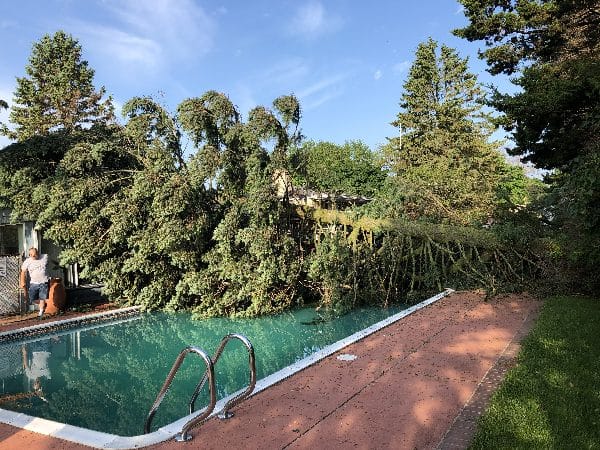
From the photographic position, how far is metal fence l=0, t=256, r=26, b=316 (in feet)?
39.6

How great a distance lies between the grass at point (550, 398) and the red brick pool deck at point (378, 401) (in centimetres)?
21

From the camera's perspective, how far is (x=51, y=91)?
33094mm

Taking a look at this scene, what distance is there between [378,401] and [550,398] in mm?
1763

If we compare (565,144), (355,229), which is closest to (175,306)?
(355,229)

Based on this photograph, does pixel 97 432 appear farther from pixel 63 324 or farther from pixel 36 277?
pixel 36 277

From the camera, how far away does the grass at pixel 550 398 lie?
3963 millimetres

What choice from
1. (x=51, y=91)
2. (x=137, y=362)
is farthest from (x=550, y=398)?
(x=51, y=91)

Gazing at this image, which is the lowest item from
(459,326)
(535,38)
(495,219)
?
(459,326)

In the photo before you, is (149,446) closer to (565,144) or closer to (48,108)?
(565,144)

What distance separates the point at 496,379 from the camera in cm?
571

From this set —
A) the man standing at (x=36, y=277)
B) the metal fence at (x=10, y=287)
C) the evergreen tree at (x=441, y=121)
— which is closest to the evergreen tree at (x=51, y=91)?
the evergreen tree at (x=441, y=121)

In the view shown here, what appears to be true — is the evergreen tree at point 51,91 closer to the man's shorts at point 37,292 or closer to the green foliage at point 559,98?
the man's shorts at point 37,292

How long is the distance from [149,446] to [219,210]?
8.91 metres

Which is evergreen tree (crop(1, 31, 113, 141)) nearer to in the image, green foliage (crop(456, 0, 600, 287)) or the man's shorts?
the man's shorts
